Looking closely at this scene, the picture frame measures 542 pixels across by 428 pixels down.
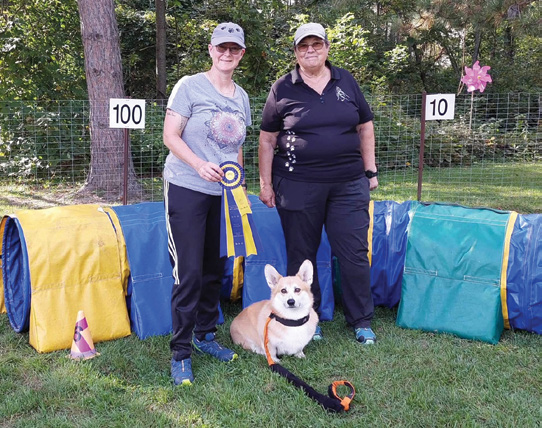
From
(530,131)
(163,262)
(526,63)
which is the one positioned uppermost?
(526,63)

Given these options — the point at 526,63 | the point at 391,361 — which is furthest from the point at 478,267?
the point at 526,63

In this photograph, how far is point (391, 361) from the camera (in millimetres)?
2637

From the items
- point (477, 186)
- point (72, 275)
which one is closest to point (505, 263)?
point (72, 275)

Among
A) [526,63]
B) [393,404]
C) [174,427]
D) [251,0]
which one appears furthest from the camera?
[526,63]

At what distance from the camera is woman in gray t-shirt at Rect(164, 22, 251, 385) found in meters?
2.28

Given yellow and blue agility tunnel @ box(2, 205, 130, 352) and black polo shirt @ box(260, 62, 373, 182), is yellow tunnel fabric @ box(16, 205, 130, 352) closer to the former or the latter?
yellow and blue agility tunnel @ box(2, 205, 130, 352)

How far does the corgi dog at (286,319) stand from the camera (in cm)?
265

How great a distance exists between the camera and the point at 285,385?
2.38 m

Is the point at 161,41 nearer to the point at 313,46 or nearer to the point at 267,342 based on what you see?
the point at 313,46

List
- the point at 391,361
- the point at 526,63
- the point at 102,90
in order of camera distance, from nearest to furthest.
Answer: the point at 391,361 → the point at 102,90 → the point at 526,63

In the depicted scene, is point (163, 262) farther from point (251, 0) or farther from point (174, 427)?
point (251, 0)

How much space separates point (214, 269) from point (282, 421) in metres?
0.86

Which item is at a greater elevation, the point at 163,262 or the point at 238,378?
the point at 163,262

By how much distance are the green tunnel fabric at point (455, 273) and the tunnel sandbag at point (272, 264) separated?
47 centimetres
